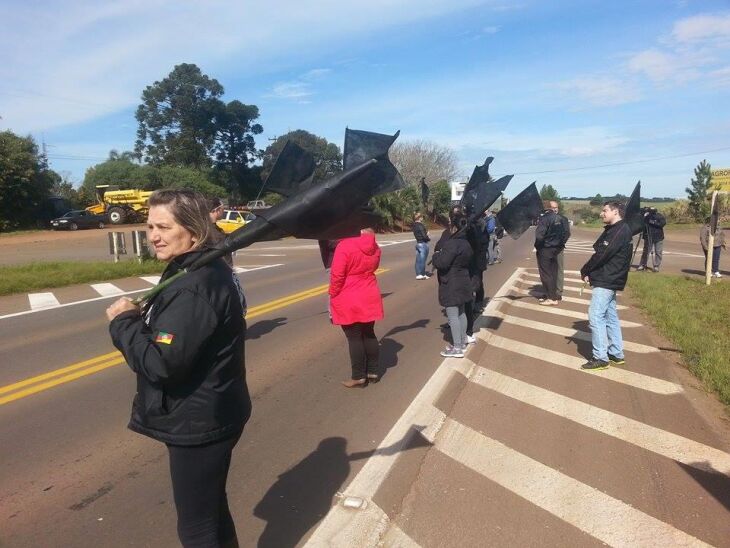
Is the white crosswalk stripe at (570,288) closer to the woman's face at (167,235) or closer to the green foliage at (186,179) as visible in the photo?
the woman's face at (167,235)

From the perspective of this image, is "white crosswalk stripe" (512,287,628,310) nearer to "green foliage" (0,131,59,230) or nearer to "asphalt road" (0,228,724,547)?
"asphalt road" (0,228,724,547)

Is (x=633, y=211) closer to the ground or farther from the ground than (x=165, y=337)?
farther from the ground

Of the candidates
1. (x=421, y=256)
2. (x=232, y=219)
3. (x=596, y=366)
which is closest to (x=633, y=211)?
(x=596, y=366)

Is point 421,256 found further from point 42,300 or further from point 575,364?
point 42,300

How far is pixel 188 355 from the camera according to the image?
2047 mm

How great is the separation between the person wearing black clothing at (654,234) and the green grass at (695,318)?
6.71 feet

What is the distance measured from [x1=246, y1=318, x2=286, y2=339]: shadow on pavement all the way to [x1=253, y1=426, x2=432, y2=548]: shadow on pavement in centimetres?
411

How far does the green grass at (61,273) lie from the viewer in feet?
43.6

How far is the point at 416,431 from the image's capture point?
178 inches

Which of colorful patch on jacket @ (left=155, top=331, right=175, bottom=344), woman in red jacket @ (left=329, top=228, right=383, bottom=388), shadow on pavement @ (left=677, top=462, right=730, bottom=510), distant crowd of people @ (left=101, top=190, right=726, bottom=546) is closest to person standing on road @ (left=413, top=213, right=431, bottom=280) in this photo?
woman in red jacket @ (left=329, top=228, right=383, bottom=388)

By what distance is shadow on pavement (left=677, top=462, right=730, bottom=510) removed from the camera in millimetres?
3520

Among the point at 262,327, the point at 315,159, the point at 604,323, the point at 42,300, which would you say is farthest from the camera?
the point at 42,300

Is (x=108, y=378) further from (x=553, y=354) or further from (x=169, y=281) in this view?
(x=553, y=354)

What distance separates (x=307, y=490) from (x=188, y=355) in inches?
79.0
